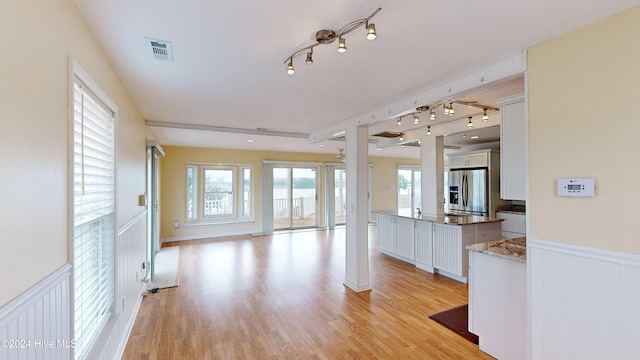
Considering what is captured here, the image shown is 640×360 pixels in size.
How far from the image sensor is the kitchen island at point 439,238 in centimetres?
401

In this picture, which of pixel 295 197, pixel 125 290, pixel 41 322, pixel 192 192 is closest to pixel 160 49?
pixel 41 322

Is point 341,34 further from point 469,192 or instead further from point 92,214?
point 469,192

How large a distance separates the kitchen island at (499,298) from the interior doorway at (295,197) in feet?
20.3

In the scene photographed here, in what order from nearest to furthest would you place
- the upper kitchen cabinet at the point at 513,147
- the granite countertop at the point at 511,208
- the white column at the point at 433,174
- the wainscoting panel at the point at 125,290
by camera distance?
the wainscoting panel at the point at 125,290 → the upper kitchen cabinet at the point at 513,147 → the white column at the point at 433,174 → the granite countertop at the point at 511,208

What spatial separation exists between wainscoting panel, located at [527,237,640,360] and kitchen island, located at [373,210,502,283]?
2.16 m

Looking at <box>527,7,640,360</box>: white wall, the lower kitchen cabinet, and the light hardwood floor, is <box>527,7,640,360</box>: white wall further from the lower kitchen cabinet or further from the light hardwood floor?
the lower kitchen cabinet

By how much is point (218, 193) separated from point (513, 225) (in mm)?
6633

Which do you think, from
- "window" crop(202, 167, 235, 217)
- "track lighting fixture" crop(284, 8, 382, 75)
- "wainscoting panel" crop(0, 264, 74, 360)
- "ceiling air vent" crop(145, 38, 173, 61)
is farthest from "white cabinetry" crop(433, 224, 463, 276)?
"window" crop(202, 167, 235, 217)

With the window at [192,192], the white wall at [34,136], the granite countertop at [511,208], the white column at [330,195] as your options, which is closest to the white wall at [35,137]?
the white wall at [34,136]

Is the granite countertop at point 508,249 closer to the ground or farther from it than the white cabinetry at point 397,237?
farther from it

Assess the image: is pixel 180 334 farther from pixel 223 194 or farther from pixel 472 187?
pixel 472 187

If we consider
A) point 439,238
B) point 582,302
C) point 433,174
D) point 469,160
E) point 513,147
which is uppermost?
point 469,160

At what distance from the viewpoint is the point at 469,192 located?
6.18 m

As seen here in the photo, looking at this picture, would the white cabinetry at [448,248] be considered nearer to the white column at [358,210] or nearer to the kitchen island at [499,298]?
the white column at [358,210]
